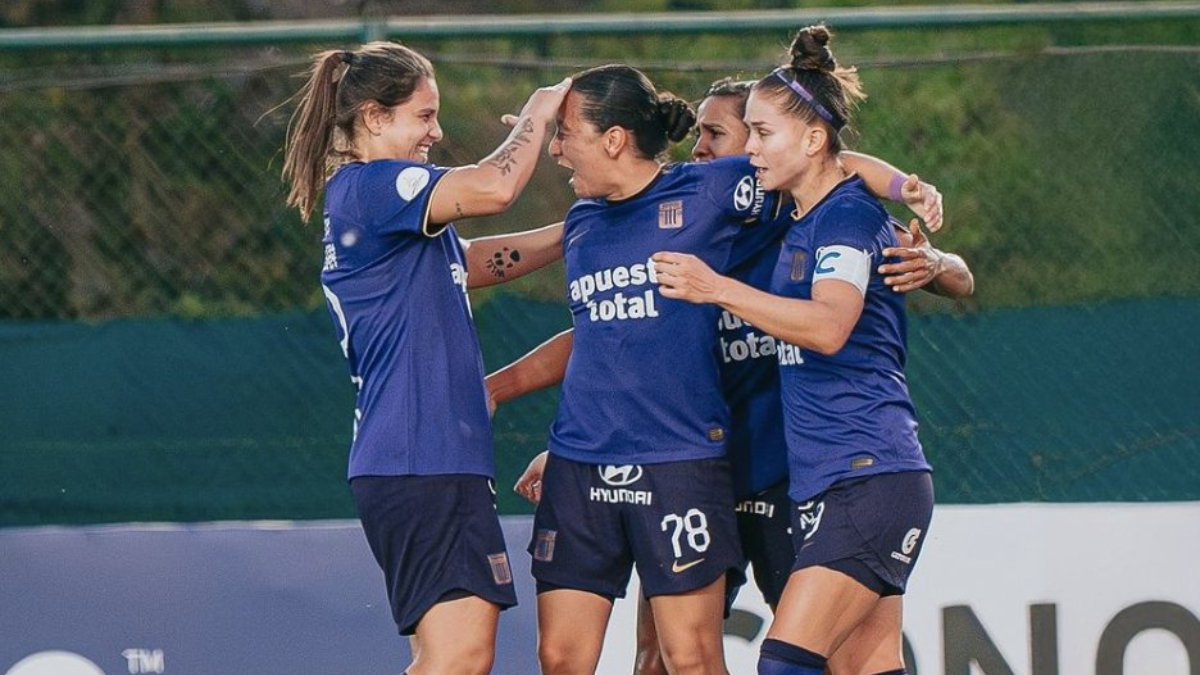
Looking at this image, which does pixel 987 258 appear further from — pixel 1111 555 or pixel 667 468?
pixel 667 468

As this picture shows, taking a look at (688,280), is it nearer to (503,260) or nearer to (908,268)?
(908,268)

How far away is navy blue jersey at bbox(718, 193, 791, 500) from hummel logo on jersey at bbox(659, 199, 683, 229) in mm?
205

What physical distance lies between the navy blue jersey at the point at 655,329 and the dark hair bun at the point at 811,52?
1.04 ft

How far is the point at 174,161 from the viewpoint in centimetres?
635

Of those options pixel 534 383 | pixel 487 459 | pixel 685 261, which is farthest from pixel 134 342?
pixel 685 261

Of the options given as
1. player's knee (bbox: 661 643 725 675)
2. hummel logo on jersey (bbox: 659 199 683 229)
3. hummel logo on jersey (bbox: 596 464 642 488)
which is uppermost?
hummel logo on jersey (bbox: 659 199 683 229)

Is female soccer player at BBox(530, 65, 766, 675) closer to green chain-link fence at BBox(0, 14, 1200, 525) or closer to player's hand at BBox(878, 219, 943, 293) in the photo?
player's hand at BBox(878, 219, 943, 293)

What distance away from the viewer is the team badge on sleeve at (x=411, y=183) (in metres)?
4.45

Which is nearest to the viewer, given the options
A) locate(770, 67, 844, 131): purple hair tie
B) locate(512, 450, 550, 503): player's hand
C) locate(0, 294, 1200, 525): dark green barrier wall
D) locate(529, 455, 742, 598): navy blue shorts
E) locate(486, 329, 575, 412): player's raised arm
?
locate(770, 67, 844, 131): purple hair tie

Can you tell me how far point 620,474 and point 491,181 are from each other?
832 millimetres

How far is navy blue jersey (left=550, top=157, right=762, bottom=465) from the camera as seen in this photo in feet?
15.4

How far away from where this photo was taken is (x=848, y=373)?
4.50 meters

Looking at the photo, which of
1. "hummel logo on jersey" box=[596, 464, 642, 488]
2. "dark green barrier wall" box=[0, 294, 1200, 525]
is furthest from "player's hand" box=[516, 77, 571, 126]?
"dark green barrier wall" box=[0, 294, 1200, 525]

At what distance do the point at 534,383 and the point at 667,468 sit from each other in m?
0.69
